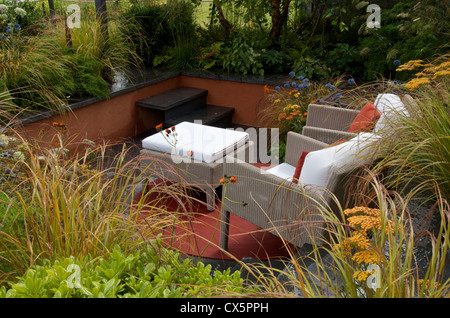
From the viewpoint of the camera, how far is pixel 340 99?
5262 mm

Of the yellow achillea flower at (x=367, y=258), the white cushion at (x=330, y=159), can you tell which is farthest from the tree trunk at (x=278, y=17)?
the yellow achillea flower at (x=367, y=258)

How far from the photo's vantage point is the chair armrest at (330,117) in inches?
174

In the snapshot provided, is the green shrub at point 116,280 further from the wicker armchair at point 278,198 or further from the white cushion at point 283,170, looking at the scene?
the white cushion at point 283,170

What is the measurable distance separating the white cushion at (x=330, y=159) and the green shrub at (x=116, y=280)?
1.12 m

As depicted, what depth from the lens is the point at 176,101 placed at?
6441mm

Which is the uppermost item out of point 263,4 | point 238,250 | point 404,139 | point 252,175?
point 263,4

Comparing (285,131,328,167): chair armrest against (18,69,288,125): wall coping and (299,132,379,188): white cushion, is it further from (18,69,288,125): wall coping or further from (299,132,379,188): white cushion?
(18,69,288,125): wall coping

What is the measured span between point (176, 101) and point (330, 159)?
382cm

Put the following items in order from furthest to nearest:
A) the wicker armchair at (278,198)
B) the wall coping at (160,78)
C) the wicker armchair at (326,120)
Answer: the wall coping at (160,78)
the wicker armchair at (326,120)
the wicker armchair at (278,198)

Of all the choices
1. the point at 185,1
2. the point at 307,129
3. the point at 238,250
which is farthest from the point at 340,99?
the point at 185,1

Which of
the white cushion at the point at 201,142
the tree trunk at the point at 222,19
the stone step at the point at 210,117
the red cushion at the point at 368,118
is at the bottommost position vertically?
the stone step at the point at 210,117

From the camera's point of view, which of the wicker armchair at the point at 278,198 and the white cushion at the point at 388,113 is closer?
the wicker armchair at the point at 278,198

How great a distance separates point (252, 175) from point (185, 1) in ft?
15.5
